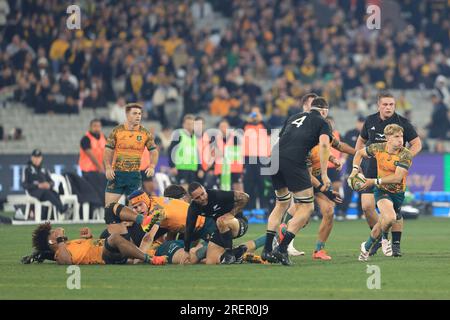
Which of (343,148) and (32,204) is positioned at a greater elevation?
(343,148)

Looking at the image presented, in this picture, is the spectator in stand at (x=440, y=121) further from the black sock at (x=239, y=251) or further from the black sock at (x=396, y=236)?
the black sock at (x=239, y=251)

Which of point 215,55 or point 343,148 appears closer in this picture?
point 343,148

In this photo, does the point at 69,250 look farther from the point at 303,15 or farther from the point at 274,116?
the point at 303,15

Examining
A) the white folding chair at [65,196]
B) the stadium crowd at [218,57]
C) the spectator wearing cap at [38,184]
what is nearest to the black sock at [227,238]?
the spectator wearing cap at [38,184]

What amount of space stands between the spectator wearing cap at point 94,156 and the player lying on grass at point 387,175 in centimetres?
1008

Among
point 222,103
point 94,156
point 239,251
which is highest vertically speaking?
point 222,103

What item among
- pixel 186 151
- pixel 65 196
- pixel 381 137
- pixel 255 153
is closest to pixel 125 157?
pixel 381 137

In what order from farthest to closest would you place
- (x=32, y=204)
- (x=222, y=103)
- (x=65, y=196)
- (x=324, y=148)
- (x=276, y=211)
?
(x=222, y=103)
(x=65, y=196)
(x=32, y=204)
(x=276, y=211)
(x=324, y=148)

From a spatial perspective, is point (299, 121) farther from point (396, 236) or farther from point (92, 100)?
point (92, 100)

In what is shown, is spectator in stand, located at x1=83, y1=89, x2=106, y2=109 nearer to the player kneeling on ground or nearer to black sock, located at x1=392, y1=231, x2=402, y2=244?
black sock, located at x1=392, y1=231, x2=402, y2=244

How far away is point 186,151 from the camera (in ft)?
88.2

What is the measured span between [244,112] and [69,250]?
19641 mm

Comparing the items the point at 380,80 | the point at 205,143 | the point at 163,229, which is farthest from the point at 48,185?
the point at 380,80

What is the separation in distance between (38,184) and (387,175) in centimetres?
1118
